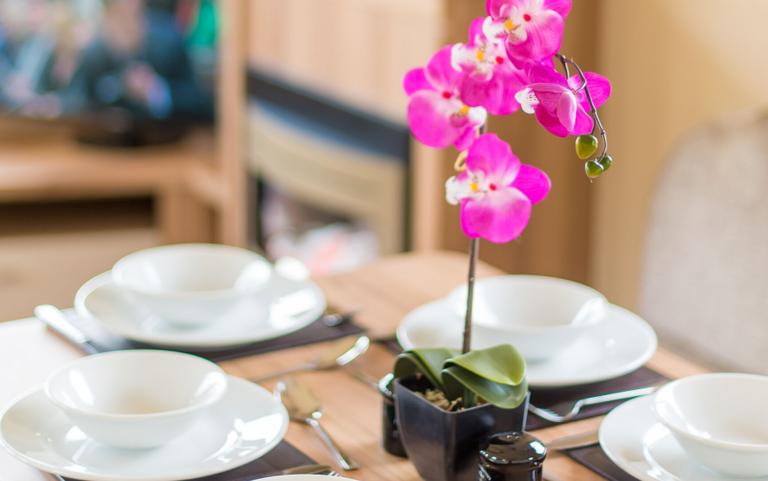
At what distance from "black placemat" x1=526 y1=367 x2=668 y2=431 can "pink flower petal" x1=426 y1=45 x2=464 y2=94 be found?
343 millimetres

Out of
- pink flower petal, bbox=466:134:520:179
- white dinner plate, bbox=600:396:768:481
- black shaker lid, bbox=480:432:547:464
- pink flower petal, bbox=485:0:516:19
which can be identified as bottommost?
white dinner plate, bbox=600:396:768:481

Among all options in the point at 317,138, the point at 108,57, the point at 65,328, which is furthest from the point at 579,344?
the point at 108,57

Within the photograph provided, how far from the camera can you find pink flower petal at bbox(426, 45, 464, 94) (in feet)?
2.94

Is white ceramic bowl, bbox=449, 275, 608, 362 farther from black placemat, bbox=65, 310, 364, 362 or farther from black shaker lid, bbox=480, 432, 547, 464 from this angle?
black shaker lid, bbox=480, 432, 547, 464

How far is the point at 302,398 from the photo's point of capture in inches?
43.1

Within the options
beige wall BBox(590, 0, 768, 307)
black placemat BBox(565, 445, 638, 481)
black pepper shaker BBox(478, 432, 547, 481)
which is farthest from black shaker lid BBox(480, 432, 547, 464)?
beige wall BBox(590, 0, 768, 307)

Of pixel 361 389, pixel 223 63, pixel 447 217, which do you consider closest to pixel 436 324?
pixel 361 389

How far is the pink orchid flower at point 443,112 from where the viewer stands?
0.90 metres

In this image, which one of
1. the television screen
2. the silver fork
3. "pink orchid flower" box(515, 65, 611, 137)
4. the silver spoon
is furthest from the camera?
the television screen

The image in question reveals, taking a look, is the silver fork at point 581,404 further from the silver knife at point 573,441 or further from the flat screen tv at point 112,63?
the flat screen tv at point 112,63

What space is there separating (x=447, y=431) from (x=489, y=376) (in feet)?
0.19

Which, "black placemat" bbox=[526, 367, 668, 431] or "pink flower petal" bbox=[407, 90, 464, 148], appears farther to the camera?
"black placemat" bbox=[526, 367, 668, 431]

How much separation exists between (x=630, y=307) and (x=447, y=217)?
450 millimetres

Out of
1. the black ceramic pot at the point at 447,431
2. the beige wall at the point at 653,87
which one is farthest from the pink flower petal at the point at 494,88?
the beige wall at the point at 653,87
